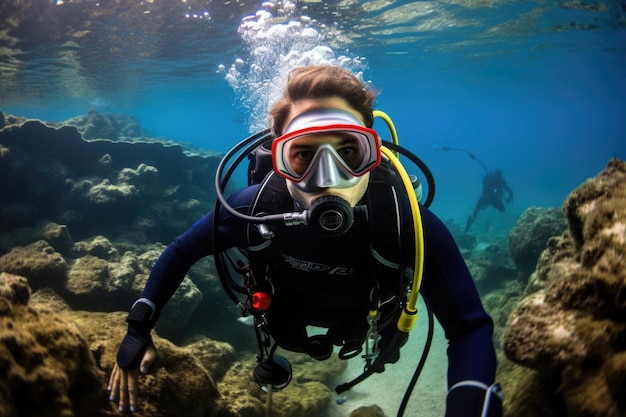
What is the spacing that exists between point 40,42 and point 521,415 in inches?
896

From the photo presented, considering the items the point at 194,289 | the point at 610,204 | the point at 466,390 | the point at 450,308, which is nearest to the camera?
the point at 610,204

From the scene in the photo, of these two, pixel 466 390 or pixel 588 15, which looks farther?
pixel 588 15

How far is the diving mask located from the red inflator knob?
3.20ft

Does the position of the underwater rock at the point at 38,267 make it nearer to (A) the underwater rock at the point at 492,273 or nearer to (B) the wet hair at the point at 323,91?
(B) the wet hair at the point at 323,91

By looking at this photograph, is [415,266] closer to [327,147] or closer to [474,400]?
[474,400]

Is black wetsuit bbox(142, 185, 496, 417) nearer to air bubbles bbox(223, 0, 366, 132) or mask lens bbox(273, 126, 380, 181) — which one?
mask lens bbox(273, 126, 380, 181)

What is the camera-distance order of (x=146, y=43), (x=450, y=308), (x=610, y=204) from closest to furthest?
(x=610, y=204)
(x=450, y=308)
(x=146, y=43)

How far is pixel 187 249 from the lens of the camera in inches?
119

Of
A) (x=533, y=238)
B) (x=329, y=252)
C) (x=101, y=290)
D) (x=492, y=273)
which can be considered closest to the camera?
(x=329, y=252)

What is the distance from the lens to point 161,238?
1241cm

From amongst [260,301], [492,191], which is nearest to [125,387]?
[260,301]

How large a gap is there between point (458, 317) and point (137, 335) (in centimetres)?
236

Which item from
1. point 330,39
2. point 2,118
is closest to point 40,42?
point 2,118

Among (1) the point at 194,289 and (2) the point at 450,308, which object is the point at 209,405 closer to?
(2) the point at 450,308
